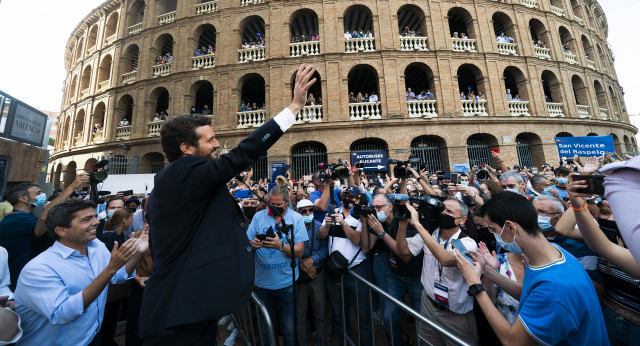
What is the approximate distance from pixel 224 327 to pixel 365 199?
366cm

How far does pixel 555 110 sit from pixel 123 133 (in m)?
27.3

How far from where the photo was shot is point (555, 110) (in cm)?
1460

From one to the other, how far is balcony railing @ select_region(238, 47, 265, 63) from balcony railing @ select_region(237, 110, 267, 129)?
319 centimetres

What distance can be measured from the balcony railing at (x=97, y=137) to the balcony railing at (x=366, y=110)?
17.1m

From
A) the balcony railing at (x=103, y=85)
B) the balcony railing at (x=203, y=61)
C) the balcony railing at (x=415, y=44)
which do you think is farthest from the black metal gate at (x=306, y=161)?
the balcony railing at (x=103, y=85)

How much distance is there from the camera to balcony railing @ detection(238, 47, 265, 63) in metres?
14.2

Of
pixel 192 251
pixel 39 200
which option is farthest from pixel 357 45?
pixel 192 251

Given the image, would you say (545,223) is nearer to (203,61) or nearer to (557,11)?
(203,61)

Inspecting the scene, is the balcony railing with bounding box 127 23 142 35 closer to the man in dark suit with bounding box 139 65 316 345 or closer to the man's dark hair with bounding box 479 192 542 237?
the man in dark suit with bounding box 139 65 316 345

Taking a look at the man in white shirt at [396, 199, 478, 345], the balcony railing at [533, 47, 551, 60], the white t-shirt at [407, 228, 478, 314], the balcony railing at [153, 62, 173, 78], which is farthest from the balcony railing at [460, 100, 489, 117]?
the balcony railing at [153, 62, 173, 78]

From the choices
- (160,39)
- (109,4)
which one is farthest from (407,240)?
(109,4)

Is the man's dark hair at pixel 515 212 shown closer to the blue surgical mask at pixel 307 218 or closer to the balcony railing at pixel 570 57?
the blue surgical mask at pixel 307 218

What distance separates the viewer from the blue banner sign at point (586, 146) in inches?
409

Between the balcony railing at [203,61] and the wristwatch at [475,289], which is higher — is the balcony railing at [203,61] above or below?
above
